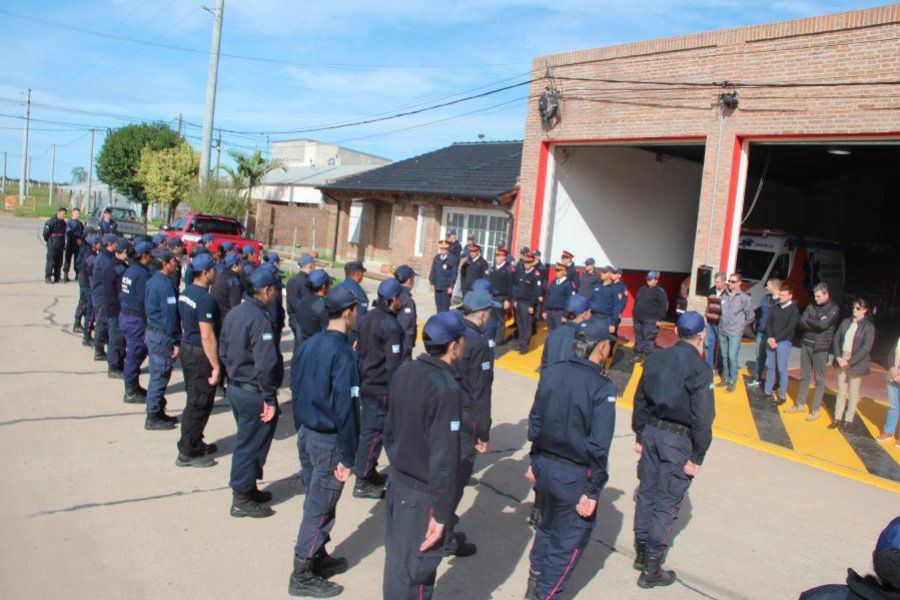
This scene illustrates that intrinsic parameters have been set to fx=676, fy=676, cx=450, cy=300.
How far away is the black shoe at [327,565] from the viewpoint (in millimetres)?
4445

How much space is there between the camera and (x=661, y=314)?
12.2m

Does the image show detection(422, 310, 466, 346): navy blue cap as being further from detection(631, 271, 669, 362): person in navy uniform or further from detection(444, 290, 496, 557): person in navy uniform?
detection(631, 271, 669, 362): person in navy uniform

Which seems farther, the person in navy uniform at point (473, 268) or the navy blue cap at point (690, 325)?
the person in navy uniform at point (473, 268)

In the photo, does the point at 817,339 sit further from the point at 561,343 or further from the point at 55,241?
the point at 55,241

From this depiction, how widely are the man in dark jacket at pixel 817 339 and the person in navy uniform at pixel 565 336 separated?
4799mm

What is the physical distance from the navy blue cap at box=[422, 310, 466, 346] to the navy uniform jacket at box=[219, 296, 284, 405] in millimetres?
1996

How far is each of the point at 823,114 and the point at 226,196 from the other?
24513 mm

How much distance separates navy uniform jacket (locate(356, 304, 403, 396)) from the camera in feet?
19.2

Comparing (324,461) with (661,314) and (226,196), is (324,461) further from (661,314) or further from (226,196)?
(226,196)

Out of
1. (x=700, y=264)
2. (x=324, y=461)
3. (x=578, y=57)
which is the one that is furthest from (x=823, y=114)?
(x=324, y=461)

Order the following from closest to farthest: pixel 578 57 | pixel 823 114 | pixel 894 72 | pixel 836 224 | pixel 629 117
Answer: pixel 894 72 < pixel 823 114 < pixel 629 117 < pixel 578 57 < pixel 836 224

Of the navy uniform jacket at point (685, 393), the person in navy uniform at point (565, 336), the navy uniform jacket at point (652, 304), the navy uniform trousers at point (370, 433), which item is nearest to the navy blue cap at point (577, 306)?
the person in navy uniform at point (565, 336)

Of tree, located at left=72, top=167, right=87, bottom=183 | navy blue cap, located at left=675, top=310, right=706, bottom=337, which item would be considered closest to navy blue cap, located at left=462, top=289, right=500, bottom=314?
navy blue cap, located at left=675, top=310, right=706, bottom=337

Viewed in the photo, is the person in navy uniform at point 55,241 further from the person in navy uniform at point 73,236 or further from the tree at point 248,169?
the tree at point 248,169
